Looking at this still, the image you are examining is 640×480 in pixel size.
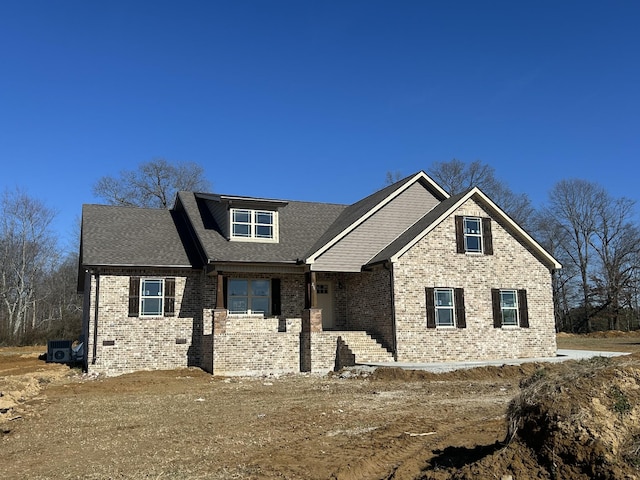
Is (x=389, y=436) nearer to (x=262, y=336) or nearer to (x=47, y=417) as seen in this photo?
(x=47, y=417)

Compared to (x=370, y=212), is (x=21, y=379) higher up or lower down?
lower down

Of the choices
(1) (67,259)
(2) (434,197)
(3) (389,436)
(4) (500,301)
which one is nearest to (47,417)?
(3) (389,436)

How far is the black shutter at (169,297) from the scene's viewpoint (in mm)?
19734

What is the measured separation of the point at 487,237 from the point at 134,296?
1306 centimetres

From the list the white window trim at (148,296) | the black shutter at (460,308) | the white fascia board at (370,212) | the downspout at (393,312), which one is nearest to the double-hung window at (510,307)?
the black shutter at (460,308)

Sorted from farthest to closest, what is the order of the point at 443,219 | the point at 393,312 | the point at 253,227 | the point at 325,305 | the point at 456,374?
the point at 325,305 < the point at 253,227 < the point at 443,219 < the point at 393,312 < the point at 456,374

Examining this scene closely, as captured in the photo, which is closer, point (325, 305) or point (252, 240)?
point (252, 240)

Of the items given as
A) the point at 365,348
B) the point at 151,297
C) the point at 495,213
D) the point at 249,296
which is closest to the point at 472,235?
the point at 495,213

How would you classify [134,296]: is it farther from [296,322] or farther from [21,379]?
[296,322]

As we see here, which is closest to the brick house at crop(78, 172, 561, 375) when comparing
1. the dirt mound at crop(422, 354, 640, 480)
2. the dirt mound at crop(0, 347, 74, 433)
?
the dirt mound at crop(0, 347, 74, 433)

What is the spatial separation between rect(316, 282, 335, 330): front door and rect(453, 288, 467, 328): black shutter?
4941mm

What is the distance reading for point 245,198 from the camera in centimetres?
2105

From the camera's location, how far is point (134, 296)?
63.5 ft

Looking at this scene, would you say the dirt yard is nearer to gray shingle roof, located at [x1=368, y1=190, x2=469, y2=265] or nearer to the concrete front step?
the concrete front step
